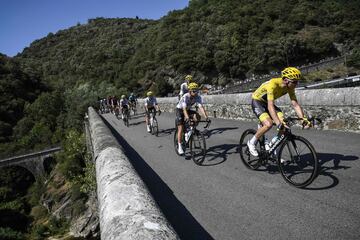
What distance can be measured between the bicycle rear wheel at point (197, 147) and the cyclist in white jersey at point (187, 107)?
1.60 ft

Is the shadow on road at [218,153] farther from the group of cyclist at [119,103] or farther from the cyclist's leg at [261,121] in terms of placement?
the group of cyclist at [119,103]

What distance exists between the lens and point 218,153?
30.1 ft

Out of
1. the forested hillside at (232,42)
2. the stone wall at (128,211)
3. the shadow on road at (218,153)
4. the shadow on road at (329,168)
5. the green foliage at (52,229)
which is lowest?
the green foliage at (52,229)

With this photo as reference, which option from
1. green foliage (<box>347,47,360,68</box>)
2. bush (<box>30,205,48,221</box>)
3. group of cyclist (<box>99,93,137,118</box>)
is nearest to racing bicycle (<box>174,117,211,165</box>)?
group of cyclist (<box>99,93,137,118</box>)

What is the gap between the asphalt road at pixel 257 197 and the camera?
14.3 feet

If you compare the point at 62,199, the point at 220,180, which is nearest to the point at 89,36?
the point at 62,199

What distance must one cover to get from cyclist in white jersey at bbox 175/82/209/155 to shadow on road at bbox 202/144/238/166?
834 millimetres

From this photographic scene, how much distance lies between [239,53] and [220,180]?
222ft

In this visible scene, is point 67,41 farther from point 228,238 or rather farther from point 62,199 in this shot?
point 228,238

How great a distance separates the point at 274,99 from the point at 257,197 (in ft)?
5.94

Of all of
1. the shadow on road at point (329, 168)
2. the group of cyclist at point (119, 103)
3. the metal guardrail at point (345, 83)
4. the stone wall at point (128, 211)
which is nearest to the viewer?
the stone wall at point (128, 211)

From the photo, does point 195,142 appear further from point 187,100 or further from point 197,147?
point 187,100

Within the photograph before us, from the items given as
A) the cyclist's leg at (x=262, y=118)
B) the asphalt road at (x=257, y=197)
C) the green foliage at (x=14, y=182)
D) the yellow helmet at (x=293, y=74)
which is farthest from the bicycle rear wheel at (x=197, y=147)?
the green foliage at (x=14, y=182)

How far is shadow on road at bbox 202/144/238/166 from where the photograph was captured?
331 inches
